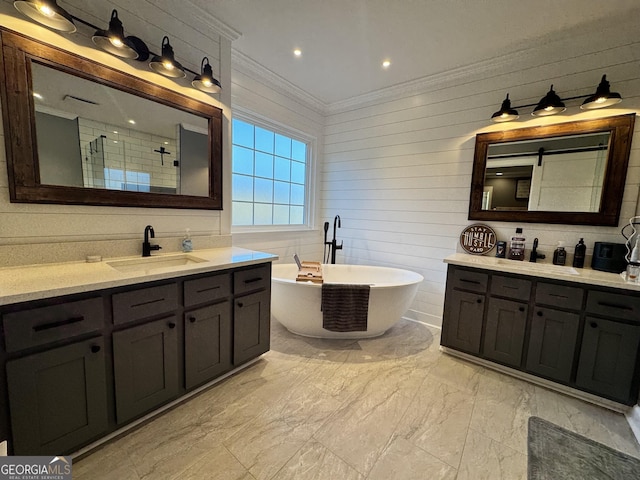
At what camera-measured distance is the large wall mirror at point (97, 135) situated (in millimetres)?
1473

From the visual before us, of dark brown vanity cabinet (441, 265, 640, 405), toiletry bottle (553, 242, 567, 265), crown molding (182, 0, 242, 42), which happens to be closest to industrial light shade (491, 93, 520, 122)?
toiletry bottle (553, 242, 567, 265)

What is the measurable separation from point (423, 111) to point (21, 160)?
3391mm

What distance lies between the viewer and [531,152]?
250 centimetres

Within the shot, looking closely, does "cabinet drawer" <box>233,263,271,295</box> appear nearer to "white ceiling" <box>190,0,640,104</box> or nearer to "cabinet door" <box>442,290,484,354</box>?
"cabinet door" <box>442,290,484,354</box>

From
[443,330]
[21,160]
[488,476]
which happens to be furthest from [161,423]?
[443,330]

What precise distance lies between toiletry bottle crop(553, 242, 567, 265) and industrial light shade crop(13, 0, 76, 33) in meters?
3.76

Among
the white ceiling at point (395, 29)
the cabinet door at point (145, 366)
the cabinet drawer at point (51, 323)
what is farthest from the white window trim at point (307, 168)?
the cabinet drawer at point (51, 323)

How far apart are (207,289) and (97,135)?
123 centimetres

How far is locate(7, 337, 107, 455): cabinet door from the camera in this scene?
117 cm

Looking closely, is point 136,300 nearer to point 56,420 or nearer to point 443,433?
point 56,420

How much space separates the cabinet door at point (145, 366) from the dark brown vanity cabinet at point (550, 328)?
2.27 meters

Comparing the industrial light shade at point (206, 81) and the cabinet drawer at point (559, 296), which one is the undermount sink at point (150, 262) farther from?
the cabinet drawer at point (559, 296)

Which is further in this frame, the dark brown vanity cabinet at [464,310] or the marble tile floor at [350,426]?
the dark brown vanity cabinet at [464,310]

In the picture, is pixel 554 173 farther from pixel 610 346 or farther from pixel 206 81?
pixel 206 81
